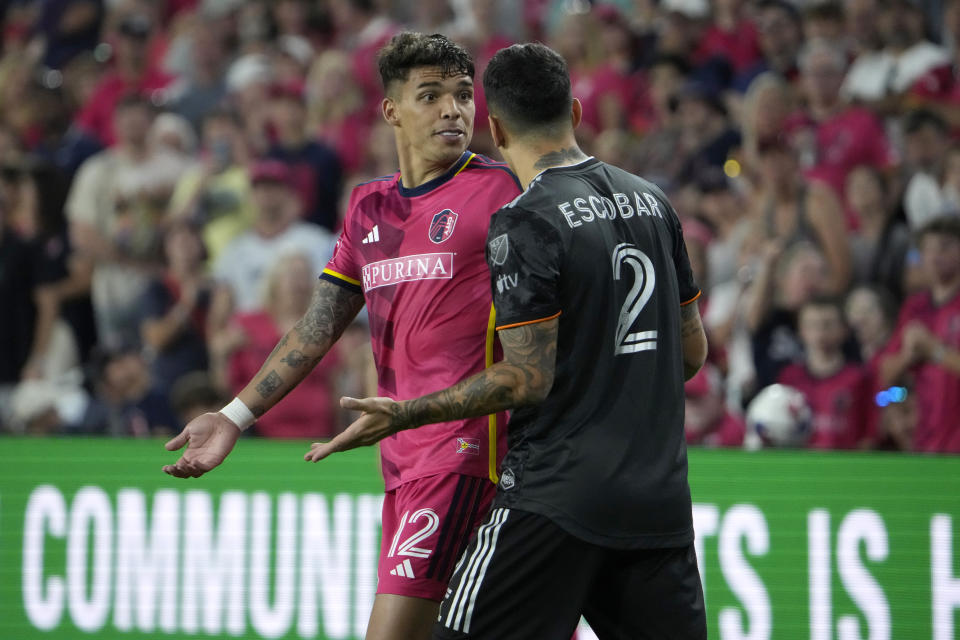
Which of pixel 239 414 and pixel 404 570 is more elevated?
pixel 239 414

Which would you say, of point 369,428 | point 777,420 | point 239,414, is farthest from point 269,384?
point 777,420

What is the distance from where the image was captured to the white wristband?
14.4 feet

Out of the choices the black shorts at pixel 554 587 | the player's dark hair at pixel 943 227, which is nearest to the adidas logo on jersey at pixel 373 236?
the black shorts at pixel 554 587

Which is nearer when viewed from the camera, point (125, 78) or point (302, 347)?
point (302, 347)

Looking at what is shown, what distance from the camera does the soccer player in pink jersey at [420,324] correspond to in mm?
4293

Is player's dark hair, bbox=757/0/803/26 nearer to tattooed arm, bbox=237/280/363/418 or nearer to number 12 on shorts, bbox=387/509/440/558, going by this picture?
tattooed arm, bbox=237/280/363/418

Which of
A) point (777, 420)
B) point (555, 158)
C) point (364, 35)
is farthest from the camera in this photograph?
point (364, 35)

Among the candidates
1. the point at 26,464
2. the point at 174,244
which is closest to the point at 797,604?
the point at 26,464

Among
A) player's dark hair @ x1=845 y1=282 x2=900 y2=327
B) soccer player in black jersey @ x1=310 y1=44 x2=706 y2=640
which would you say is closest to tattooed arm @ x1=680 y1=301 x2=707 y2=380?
soccer player in black jersey @ x1=310 y1=44 x2=706 y2=640

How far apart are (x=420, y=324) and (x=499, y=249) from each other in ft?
2.67

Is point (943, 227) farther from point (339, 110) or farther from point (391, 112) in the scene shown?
point (339, 110)

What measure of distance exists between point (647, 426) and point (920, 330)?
4.24 metres

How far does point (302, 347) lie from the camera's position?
4.57 m

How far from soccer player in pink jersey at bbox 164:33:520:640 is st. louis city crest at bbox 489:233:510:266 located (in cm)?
67
